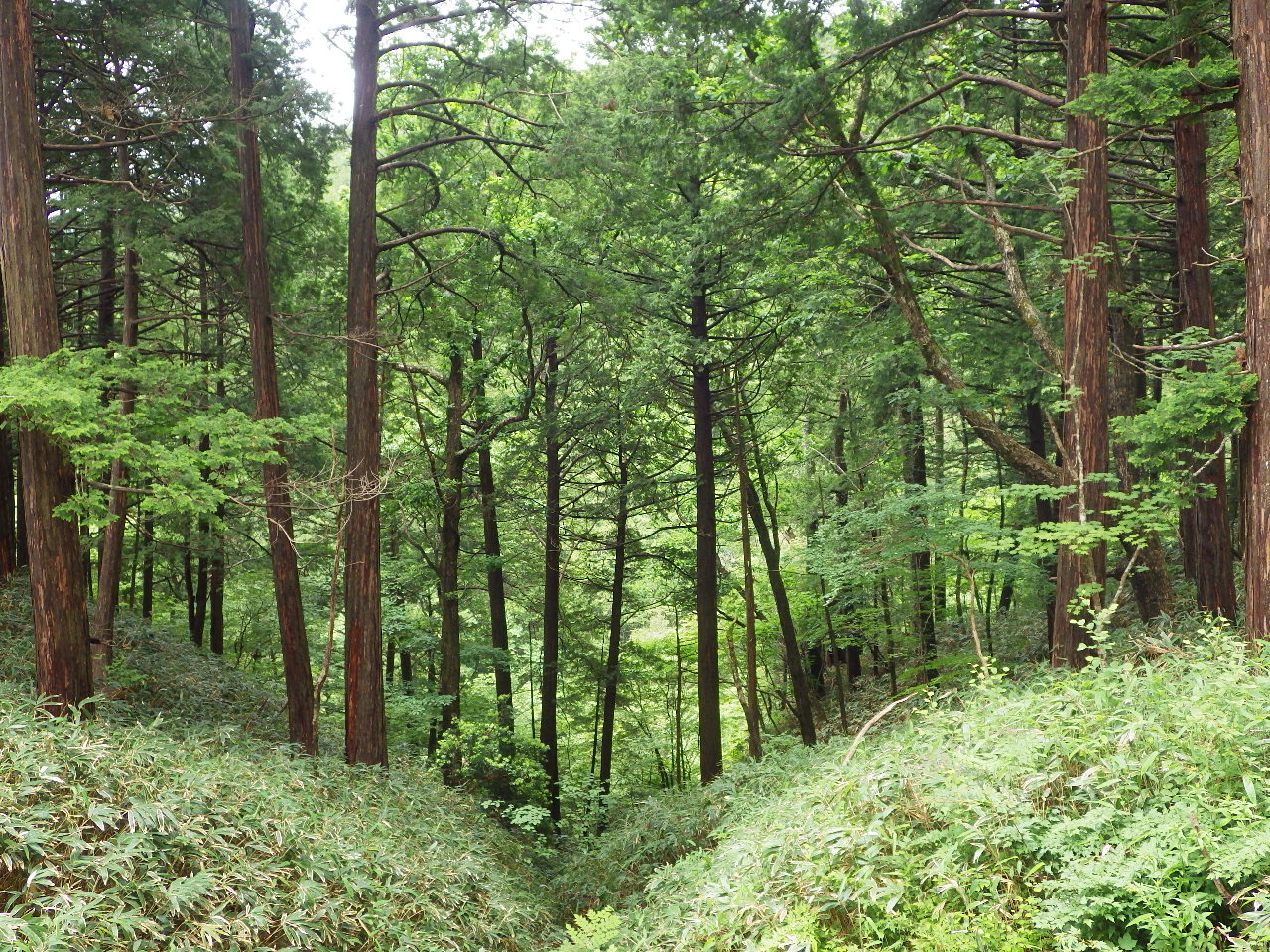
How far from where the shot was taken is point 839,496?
19938 mm

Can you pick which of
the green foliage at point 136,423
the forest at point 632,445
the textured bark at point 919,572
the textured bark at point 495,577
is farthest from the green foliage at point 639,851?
the green foliage at point 136,423

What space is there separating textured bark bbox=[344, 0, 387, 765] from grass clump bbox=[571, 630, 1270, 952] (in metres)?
5.42

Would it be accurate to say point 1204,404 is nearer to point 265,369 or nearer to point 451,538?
point 265,369

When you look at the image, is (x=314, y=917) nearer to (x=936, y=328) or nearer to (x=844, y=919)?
(x=844, y=919)

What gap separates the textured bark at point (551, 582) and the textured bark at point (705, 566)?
9.38 ft

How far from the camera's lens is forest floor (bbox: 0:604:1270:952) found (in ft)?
12.2

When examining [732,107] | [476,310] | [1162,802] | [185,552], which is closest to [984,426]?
[732,107]

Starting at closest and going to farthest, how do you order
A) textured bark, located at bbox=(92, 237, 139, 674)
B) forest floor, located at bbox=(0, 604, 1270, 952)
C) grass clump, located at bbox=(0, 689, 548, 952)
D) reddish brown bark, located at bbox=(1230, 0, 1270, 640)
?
forest floor, located at bbox=(0, 604, 1270, 952)
grass clump, located at bbox=(0, 689, 548, 952)
reddish brown bark, located at bbox=(1230, 0, 1270, 640)
textured bark, located at bbox=(92, 237, 139, 674)

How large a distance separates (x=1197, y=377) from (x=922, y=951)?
4.95 metres

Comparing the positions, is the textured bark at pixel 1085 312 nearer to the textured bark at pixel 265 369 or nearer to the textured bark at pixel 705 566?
the textured bark at pixel 705 566

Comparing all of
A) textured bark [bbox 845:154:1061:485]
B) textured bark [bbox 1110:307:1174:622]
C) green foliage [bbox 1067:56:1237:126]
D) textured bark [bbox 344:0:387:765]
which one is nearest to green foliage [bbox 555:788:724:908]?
textured bark [bbox 344:0:387:765]

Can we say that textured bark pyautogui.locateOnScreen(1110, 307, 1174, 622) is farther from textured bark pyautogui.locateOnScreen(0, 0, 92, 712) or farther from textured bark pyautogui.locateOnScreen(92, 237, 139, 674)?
textured bark pyautogui.locateOnScreen(92, 237, 139, 674)

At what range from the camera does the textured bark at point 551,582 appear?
1534cm

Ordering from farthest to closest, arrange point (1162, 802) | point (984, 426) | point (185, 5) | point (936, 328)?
point (936, 328)
point (185, 5)
point (984, 426)
point (1162, 802)
